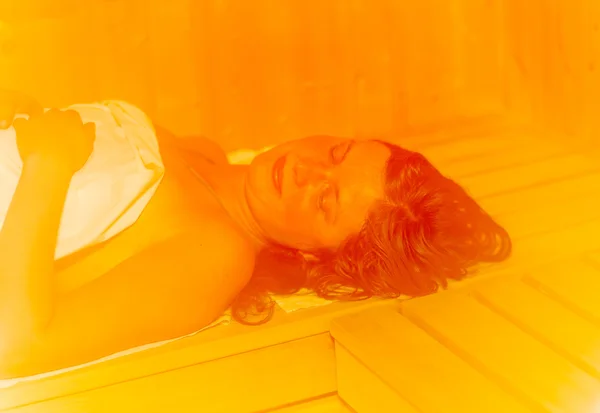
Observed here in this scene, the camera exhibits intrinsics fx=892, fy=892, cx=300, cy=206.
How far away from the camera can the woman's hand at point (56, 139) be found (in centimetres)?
165

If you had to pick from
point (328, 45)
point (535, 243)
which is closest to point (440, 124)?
point (328, 45)

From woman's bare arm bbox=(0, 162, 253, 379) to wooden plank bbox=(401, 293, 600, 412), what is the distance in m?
0.42

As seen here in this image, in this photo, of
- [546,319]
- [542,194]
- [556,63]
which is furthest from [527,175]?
[546,319]

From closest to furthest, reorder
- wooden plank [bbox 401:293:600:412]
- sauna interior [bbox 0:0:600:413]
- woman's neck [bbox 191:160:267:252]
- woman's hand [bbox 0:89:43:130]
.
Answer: wooden plank [bbox 401:293:600:412]
sauna interior [bbox 0:0:600:413]
woman's hand [bbox 0:89:43:130]
woman's neck [bbox 191:160:267:252]

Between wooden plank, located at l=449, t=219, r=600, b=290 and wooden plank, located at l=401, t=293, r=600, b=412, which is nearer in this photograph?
wooden plank, located at l=401, t=293, r=600, b=412

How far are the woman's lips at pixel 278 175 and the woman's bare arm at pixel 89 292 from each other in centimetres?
14

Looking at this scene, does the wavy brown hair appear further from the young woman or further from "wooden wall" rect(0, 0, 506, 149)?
"wooden wall" rect(0, 0, 506, 149)

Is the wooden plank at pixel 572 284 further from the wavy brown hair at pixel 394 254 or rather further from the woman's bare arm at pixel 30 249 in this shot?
the woman's bare arm at pixel 30 249

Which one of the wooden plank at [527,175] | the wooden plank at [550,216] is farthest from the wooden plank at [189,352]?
the wooden plank at [527,175]

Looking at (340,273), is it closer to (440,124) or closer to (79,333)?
(79,333)

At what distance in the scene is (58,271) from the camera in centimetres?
166

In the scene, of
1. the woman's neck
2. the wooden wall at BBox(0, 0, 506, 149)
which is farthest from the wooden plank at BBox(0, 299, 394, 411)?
the wooden wall at BBox(0, 0, 506, 149)

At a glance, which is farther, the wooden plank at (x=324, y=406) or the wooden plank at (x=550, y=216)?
the wooden plank at (x=550, y=216)

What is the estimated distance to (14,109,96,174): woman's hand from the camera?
1652 millimetres
